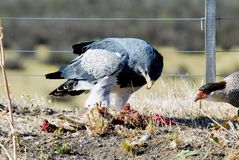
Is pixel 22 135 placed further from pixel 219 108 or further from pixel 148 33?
pixel 148 33

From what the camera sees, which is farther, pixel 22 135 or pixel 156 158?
pixel 22 135

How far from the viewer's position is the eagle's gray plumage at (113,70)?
7.00 metres

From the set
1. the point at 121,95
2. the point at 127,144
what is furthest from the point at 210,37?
the point at 127,144

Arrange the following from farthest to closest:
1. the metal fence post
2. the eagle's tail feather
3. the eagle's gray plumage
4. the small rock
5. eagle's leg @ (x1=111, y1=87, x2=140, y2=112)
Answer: the metal fence post → the small rock → the eagle's tail feather → eagle's leg @ (x1=111, y1=87, x2=140, y2=112) → the eagle's gray plumage

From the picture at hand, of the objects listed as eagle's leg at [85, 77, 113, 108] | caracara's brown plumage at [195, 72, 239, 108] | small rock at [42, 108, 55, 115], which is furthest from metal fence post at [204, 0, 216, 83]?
eagle's leg at [85, 77, 113, 108]

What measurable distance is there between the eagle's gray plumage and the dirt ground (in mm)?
891

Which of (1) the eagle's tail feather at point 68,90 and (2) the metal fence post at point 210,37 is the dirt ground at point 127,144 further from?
(2) the metal fence post at point 210,37

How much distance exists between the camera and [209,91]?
24.3ft

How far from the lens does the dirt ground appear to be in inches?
212

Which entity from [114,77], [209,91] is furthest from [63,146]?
[209,91]

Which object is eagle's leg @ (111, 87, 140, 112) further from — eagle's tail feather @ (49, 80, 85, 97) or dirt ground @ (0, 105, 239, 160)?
dirt ground @ (0, 105, 239, 160)

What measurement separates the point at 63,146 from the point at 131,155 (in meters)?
0.55

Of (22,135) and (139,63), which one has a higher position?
(139,63)

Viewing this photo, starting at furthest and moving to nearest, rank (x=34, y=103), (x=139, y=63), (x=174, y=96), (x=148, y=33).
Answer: (x=148, y=33)
(x=174, y=96)
(x=34, y=103)
(x=139, y=63)
